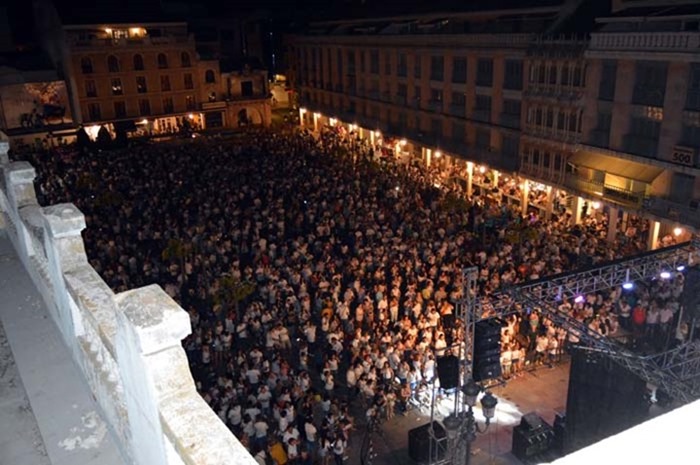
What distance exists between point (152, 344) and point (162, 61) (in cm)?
5773

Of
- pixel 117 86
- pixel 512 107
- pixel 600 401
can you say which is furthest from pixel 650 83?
pixel 117 86

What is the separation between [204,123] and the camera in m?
60.5

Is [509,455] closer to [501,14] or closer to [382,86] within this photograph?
[501,14]

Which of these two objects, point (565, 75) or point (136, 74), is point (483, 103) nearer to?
point (565, 75)

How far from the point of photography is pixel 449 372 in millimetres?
14797

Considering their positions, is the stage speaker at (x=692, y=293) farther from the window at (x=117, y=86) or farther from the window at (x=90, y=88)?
the window at (x=90, y=88)

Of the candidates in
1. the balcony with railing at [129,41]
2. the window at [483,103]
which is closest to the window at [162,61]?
the balcony with railing at [129,41]

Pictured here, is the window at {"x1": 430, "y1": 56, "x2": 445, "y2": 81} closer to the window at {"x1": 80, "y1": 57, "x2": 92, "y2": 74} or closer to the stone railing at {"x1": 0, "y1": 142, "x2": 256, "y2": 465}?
the window at {"x1": 80, "y1": 57, "x2": 92, "y2": 74}

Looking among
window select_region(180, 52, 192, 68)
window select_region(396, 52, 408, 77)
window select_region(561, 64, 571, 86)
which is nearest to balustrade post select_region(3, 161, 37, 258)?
window select_region(561, 64, 571, 86)

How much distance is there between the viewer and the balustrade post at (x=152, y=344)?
4152mm

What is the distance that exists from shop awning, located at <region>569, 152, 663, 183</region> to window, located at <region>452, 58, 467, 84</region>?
11.3 meters

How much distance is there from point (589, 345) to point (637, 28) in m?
18.2

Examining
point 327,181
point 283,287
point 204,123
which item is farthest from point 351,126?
point 283,287

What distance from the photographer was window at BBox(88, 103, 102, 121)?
2140 inches
